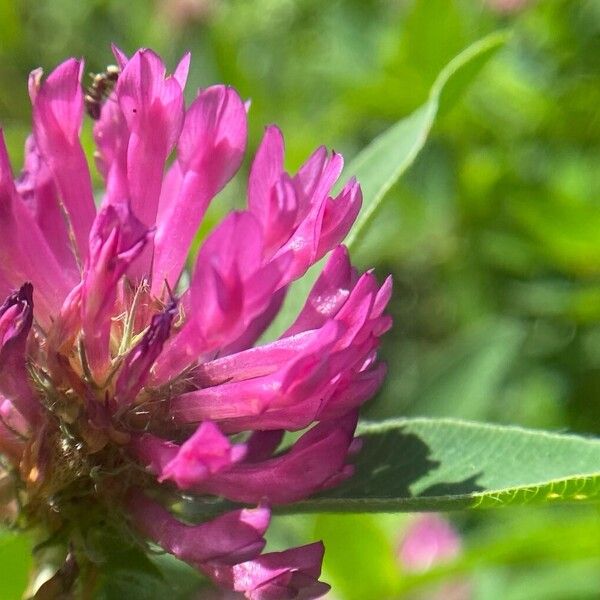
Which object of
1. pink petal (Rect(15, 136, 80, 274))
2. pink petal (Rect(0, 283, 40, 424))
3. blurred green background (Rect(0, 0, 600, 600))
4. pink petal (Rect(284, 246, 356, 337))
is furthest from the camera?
blurred green background (Rect(0, 0, 600, 600))

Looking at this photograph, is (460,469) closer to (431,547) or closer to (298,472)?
(298,472)

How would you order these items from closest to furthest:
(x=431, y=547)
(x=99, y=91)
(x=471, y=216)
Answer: (x=99, y=91) → (x=431, y=547) → (x=471, y=216)

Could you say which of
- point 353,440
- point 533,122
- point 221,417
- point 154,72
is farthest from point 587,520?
point 533,122

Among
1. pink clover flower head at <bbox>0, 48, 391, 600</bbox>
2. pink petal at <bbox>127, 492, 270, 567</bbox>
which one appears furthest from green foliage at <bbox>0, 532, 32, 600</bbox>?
pink petal at <bbox>127, 492, 270, 567</bbox>

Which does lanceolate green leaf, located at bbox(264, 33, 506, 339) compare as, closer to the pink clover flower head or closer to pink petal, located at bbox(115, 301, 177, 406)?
the pink clover flower head

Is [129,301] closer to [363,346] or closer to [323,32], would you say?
[363,346]

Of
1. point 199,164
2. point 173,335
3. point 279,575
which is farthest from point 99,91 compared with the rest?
point 279,575

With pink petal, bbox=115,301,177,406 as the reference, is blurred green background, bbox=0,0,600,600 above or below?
below

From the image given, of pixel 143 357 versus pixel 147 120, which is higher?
pixel 147 120
